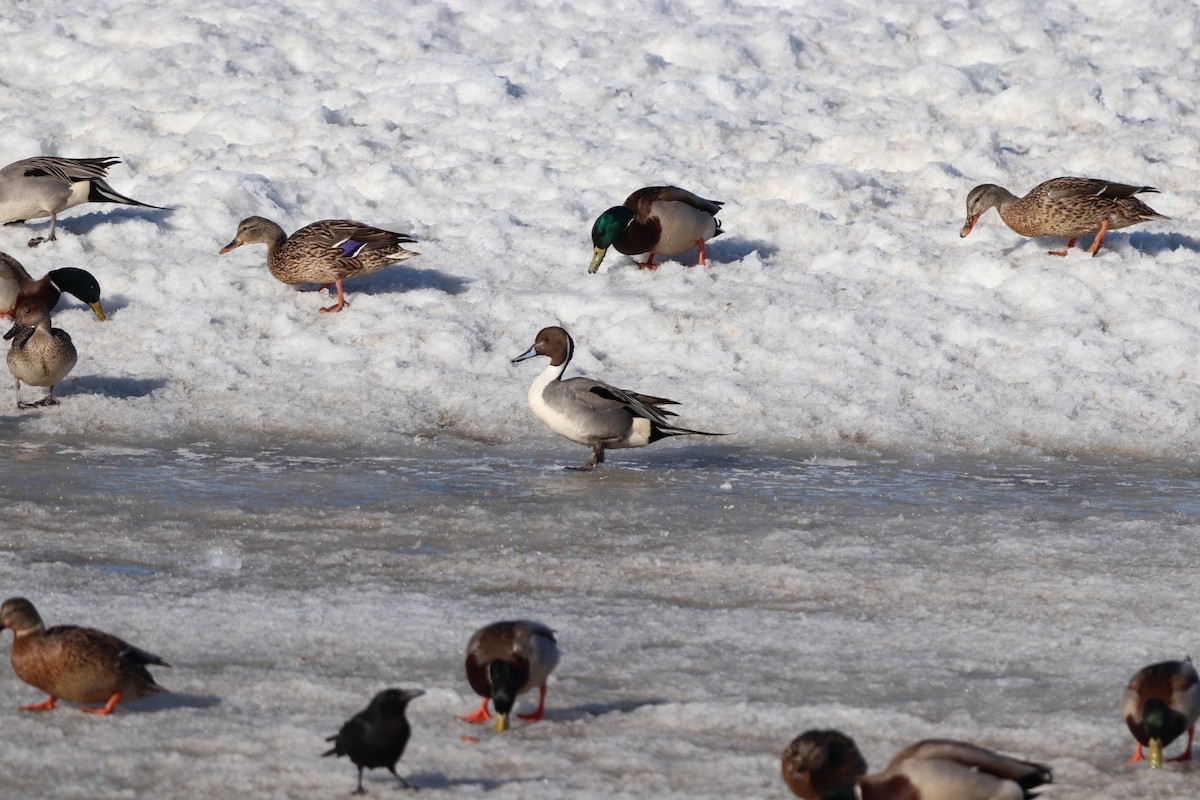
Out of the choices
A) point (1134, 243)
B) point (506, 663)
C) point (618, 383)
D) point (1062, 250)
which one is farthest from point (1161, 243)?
point (506, 663)

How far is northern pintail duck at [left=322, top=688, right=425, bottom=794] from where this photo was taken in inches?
172

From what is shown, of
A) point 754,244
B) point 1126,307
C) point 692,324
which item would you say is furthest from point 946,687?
point 754,244

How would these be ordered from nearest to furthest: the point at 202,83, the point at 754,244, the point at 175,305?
the point at 175,305
the point at 754,244
the point at 202,83

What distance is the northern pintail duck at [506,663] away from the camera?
16.0 ft

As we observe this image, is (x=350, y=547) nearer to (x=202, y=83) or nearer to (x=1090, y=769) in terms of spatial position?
(x=1090, y=769)

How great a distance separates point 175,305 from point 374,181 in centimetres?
300

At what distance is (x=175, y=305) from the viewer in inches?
448

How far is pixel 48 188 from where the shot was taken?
12.1 metres

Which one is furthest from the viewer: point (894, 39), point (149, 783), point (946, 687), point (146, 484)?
point (894, 39)

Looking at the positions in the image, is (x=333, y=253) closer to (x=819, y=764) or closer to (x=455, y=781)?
(x=455, y=781)

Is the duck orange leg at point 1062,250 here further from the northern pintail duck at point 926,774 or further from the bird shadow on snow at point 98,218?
the northern pintail duck at point 926,774

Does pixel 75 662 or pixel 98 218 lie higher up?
pixel 98 218

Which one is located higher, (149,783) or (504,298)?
(504,298)

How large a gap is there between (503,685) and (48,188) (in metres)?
8.87
